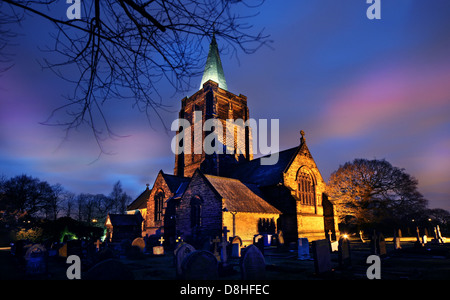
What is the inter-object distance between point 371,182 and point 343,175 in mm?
3481

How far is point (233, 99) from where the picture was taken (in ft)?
128

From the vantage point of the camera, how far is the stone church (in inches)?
782

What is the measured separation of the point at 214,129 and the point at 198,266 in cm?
2858

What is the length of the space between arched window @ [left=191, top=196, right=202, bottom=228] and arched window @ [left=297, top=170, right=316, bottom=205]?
429 inches

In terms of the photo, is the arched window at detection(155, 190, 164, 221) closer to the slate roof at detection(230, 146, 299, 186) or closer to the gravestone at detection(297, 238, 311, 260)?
the slate roof at detection(230, 146, 299, 186)

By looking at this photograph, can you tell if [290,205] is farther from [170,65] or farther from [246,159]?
[170,65]

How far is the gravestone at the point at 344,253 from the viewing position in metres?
9.43

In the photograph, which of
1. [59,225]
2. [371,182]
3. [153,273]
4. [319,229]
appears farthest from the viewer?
[371,182]

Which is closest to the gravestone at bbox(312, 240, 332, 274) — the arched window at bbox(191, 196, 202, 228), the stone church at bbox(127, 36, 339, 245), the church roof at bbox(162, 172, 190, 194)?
the stone church at bbox(127, 36, 339, 245)

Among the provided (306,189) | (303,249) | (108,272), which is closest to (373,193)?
(306,189)

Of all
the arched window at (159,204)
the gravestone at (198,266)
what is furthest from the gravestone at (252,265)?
the arched window at (159,204)

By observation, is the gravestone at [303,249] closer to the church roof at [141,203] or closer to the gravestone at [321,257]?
the gravestone at [321,257]

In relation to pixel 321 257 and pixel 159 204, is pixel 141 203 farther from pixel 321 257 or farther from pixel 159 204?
pixel 321 257
